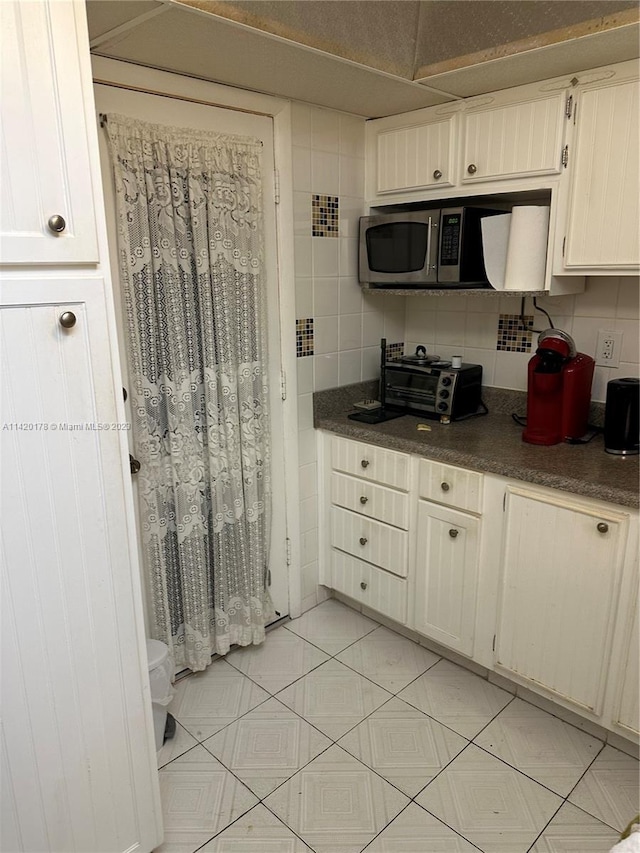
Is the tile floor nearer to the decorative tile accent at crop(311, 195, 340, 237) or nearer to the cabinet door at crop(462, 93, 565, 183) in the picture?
the decorative tile accent at crop(311, 195, 340, 237)

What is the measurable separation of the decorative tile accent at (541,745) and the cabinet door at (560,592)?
0.15 m

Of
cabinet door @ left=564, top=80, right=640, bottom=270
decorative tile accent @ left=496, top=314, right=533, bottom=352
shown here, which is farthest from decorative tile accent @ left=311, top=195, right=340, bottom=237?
cabinet door @ left=564, top=80, right=640, bottom=270

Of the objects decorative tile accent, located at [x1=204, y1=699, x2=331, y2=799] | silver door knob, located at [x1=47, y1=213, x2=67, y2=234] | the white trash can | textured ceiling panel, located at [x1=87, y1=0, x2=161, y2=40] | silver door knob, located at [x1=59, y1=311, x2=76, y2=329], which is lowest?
decorative tile accent, located at [x1=204, y1=699, x2=331, y2=799]

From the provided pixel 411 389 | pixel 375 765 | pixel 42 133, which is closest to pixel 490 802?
pixel 375 765

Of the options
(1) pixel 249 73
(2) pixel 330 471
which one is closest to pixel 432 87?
(1) pixel 249 73

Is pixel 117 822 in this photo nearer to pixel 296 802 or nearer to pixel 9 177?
pixel 296 802

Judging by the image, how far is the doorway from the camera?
1770 mm

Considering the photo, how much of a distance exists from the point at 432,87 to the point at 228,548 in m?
1.78

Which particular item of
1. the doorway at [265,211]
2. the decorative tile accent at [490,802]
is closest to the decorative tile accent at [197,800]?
the decorative tile accent at [490,802]

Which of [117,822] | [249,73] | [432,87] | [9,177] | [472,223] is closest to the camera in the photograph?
[9,177]

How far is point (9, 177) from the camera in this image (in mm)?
1064

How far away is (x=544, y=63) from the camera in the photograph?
1.77 metres

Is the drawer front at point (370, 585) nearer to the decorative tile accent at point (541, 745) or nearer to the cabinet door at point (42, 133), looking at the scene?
the decorative tile accent at point (541, 745)

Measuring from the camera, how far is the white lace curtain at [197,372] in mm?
1858
